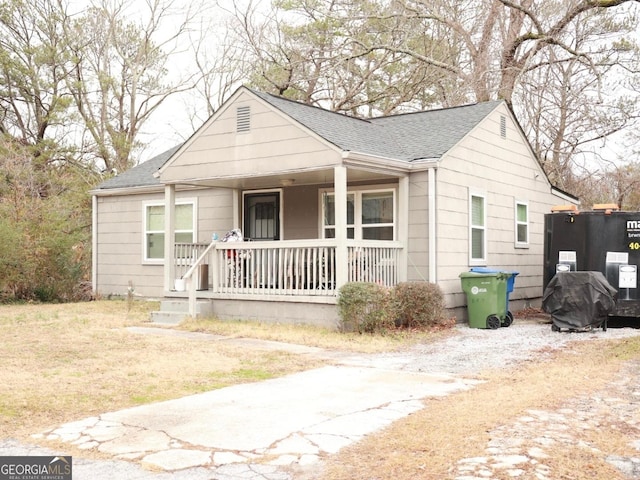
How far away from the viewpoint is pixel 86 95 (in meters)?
30.5

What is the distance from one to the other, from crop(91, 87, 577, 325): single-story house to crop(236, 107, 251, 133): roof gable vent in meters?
0.02

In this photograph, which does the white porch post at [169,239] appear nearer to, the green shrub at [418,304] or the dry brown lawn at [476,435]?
the green shrub at [418,304]

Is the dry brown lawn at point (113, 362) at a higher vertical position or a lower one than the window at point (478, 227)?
lower

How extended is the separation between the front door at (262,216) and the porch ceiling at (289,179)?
0.28m

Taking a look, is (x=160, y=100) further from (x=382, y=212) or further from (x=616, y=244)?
(x=616, y=244)

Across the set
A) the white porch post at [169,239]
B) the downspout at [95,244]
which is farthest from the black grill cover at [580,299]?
the downspout at [95,244]

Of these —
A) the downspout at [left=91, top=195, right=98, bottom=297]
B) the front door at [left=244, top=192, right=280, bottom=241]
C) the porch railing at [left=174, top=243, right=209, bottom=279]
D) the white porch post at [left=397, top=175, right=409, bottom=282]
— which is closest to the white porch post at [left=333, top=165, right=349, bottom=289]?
the white porch post at [left=397, top=175, right=409, bottom=282]

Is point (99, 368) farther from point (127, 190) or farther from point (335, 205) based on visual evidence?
point (127, 190)

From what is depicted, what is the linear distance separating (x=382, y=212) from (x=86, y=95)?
21.1 m

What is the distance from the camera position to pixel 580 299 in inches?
481

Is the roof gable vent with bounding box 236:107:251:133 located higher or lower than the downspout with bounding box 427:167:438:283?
higher

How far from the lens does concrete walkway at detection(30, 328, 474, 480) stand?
4.80 meters

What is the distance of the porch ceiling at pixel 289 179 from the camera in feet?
42.5

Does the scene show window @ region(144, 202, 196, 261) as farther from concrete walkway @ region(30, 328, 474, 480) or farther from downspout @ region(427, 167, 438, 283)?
concrete walkway @ region(30, 328, 474, 480)
